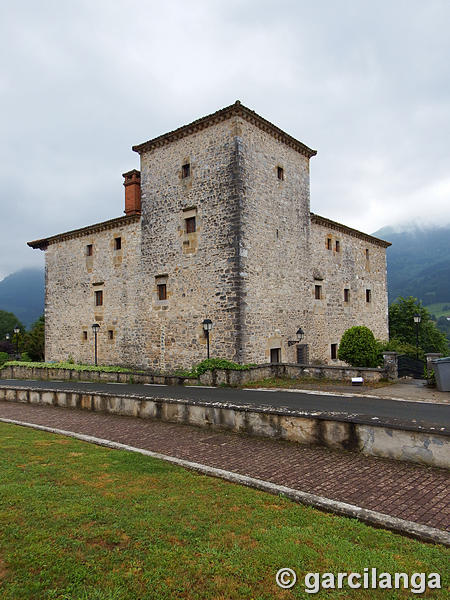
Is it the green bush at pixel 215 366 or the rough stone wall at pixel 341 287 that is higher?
the rough stone wall at pixel 341 287

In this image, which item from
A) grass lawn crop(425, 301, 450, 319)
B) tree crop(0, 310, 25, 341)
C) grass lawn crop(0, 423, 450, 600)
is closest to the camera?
grass lawn crop(0, 423, 450, 600)

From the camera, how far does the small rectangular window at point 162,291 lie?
21084 mm

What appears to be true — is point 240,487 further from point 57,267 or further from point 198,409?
point 57,267

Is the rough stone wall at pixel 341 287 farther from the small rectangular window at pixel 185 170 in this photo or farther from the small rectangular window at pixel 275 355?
the small rectangular window at pixel 185 170

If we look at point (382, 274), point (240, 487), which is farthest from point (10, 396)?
point (382, 274)

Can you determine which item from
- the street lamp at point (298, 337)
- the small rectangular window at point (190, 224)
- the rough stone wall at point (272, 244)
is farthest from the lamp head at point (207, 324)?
the street lamp at point (298, 337)

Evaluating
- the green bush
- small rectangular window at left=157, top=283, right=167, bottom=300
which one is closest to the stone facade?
small rectangular window at left=157, top=283, right=167, bottom=300

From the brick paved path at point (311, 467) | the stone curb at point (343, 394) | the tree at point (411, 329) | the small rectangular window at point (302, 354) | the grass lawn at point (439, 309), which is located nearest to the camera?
the brick paved path at point (311, 467)

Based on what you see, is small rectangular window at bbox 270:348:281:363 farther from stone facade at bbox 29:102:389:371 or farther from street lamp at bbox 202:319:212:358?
street lamp at bbox 202:319:212:358

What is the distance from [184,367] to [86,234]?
12094 millimetres

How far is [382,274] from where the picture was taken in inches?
1244

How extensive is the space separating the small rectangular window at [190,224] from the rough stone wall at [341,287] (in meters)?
7.63

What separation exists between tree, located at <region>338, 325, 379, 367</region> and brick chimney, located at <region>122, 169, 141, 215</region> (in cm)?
1553

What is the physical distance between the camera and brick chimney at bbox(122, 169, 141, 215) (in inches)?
1017
